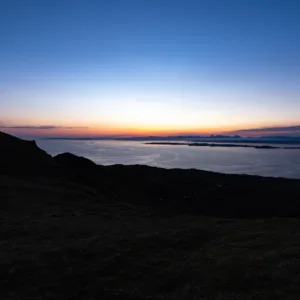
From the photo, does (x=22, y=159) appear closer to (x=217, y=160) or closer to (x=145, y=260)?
(x=145, y=260)

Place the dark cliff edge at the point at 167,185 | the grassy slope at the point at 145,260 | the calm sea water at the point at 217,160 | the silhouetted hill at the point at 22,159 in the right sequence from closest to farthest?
the grassy slope at the point at 145,260
the dark cliff edge at the point at 167,185
the silhouetted hill at the point at 22,159
the calm sea water at the point at 217,160

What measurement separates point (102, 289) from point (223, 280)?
2.23m

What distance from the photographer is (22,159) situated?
26.9m

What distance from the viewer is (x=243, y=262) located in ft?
22.7

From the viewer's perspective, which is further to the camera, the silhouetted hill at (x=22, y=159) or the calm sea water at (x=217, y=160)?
the calm sea water at (x=217, y=160)

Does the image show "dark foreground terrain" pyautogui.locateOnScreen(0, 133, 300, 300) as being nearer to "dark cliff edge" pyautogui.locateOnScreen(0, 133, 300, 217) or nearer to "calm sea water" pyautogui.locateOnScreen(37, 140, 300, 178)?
"dark cliff edge" pyautogui.locateOnScreen(0, 133, 300, 217)

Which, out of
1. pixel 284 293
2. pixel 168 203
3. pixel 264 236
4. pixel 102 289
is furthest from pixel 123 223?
pixel 168 203

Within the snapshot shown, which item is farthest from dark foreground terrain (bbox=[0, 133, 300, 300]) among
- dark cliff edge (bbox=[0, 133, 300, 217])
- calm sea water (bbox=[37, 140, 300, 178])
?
calm sea water (bbox=[37, 140, 300, 178])

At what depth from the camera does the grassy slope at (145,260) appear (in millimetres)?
6207

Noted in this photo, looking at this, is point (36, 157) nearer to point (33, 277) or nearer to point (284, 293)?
point (33, 277)

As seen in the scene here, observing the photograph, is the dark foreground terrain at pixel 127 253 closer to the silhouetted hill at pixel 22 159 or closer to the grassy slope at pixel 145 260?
the grassy slope at pixel 145 260

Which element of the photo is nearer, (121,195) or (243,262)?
(243,262)

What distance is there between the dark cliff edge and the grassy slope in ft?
40.0

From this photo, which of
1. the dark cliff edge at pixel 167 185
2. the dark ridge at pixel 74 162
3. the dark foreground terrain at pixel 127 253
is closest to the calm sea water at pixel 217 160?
the dark cliff edge at pixel 167 185
